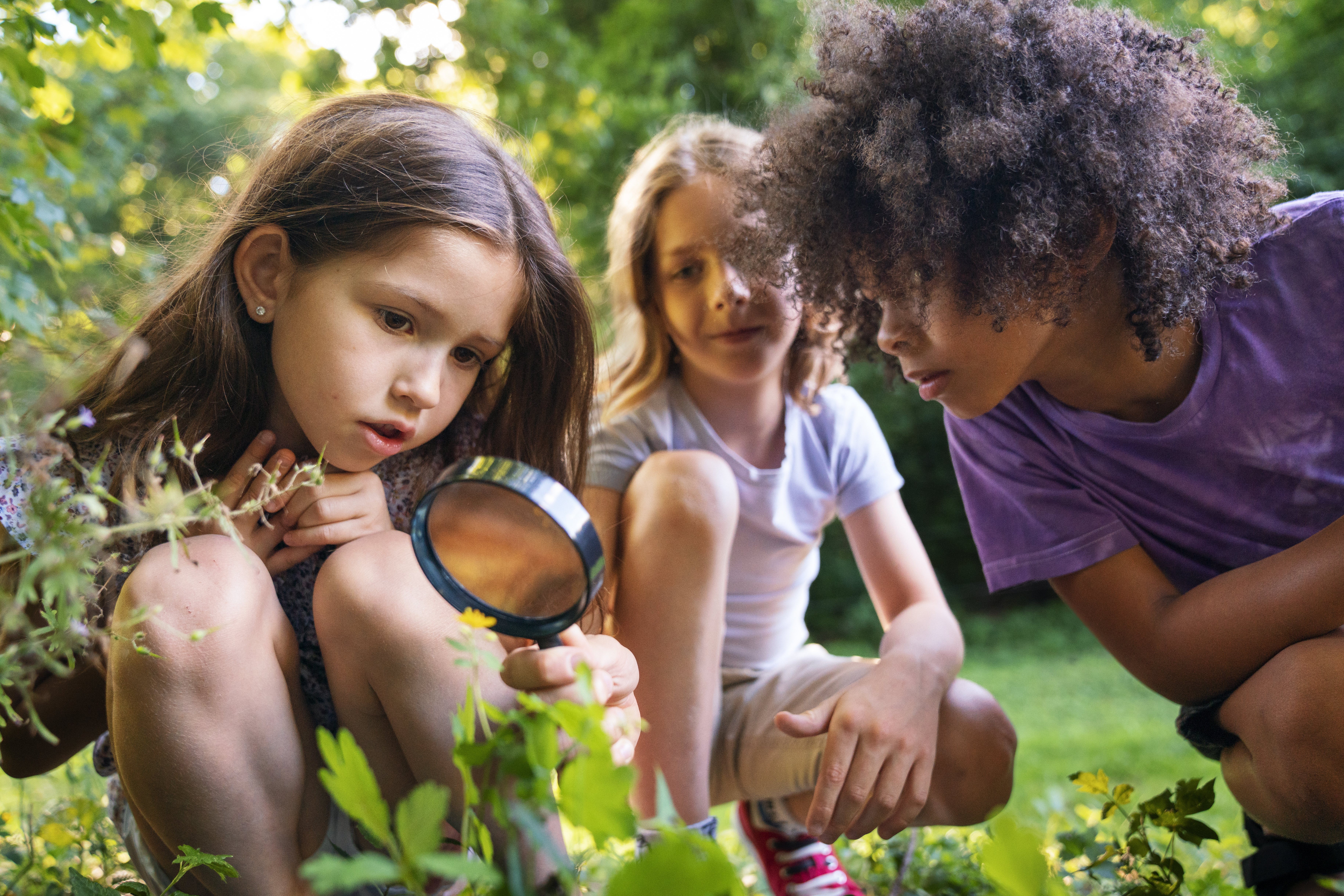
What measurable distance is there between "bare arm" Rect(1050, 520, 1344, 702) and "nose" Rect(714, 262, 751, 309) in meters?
0.81

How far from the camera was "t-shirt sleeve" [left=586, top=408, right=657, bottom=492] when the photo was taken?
6.33ft

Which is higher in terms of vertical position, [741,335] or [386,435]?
[741,335]

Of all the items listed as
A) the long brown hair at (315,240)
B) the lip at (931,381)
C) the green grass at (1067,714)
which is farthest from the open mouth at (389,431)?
the green grass at (1067,714)

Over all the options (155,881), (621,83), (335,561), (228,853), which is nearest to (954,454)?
(335,561)

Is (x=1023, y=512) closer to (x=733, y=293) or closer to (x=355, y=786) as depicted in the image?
(x=733, y=293)

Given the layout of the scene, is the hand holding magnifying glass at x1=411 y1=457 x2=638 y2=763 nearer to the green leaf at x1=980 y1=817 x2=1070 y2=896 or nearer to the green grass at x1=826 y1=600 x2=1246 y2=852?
the green leaf at x1=980 y1=817 x2=1070 y2=896

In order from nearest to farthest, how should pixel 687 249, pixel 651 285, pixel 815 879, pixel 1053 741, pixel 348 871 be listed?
pixel 348 871 → pixel 815 879 → pixel 687 249 → pixel 651 285 → pixel 1053 741

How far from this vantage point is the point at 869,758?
1463mm

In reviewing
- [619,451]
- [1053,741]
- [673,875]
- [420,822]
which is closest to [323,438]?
Result: [619,451]

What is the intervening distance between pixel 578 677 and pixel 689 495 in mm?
785

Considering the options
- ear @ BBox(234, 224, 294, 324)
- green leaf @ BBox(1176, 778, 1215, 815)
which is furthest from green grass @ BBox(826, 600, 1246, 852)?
ear @ BBox(234, 224, 294, 324)

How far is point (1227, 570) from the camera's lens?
160 centimetres

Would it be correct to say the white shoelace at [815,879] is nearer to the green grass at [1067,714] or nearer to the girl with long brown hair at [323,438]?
the green grass at [1067,714]

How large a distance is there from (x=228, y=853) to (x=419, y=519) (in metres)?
0.54
